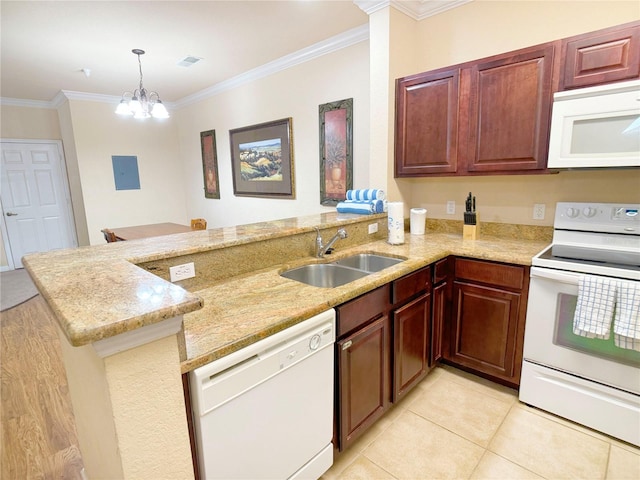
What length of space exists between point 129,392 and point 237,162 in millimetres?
4264

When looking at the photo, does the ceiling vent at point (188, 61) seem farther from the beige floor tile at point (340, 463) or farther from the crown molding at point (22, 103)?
the beige floor tile at point (340, 463)

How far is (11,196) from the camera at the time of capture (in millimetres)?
5328

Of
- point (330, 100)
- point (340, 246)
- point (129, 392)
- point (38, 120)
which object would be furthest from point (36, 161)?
point (129, 392)

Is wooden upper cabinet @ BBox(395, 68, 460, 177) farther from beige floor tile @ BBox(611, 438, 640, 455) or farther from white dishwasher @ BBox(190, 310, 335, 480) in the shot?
beige floor tile @ BBox(611, 438, 640, 455)

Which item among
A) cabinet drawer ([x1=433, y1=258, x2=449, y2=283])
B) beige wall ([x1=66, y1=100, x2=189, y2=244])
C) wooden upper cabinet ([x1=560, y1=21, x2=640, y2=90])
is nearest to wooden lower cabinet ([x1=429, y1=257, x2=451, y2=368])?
cabinet drawer ([x1=433, y1=258, x2=449, y2=283])

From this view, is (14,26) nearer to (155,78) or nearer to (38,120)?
(155,78)

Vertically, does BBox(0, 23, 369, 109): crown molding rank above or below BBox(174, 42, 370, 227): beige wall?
above

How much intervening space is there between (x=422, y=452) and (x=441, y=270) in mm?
1030

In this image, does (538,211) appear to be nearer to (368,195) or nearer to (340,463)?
(368,195)

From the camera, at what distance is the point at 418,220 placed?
2709mm

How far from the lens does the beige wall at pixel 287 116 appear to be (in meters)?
3.29

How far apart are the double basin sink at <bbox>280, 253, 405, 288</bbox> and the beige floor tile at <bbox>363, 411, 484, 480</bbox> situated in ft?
2.85

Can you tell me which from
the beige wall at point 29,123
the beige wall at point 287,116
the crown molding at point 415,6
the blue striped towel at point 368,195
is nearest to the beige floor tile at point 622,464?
the blue striped towel at point 368,195

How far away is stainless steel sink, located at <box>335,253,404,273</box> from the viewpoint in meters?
2.22
